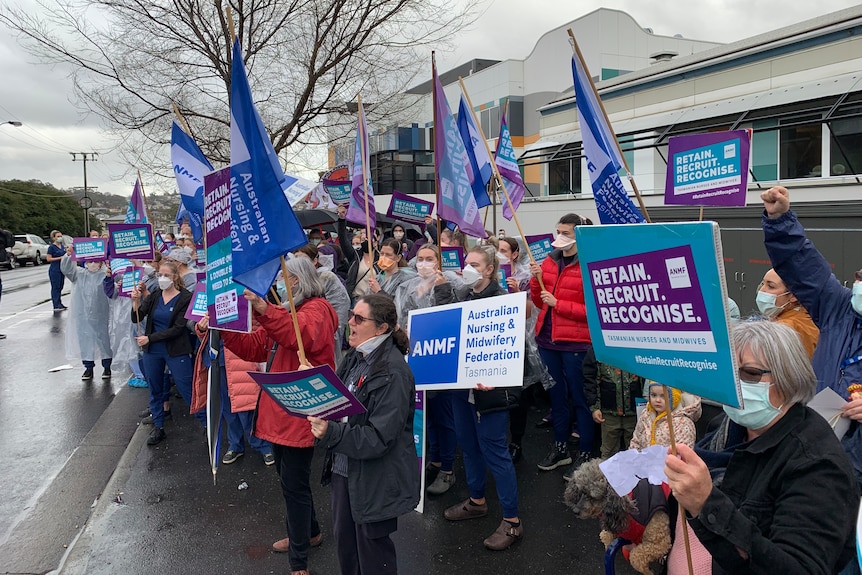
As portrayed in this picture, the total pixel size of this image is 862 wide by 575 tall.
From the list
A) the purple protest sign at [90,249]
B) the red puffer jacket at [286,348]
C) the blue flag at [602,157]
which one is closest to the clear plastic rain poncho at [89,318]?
the purple protest sign at [90,249]

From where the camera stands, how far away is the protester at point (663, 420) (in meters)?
3.75

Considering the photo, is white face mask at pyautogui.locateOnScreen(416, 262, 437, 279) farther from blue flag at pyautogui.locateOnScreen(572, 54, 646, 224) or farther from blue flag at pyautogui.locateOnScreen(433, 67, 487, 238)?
blue flag at pyautogui.locateOnScreen(572, 54, 646, 224)

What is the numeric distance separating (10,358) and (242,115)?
1031cm

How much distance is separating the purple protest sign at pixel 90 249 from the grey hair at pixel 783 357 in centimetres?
924

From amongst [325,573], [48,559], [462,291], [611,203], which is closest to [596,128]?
[611,203]

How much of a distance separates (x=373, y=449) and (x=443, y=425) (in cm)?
229

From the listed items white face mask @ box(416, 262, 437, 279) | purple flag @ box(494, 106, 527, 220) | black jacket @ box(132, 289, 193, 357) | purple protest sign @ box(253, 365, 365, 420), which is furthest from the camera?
purple flag @ box(494, 106, 527, 220)

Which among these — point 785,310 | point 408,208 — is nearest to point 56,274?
point 408,208

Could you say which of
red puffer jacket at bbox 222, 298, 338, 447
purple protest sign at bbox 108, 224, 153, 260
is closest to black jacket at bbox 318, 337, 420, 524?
red puffer jacket at bbox 222, 298, 338, 447

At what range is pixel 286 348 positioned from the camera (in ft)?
12.6

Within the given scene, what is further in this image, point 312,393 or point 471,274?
point 471,274

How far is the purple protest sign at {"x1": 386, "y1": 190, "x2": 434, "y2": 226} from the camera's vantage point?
876 centimetres

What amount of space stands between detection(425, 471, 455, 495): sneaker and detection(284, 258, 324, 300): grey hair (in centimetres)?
208

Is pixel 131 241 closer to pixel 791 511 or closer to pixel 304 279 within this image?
pixel 304 279
